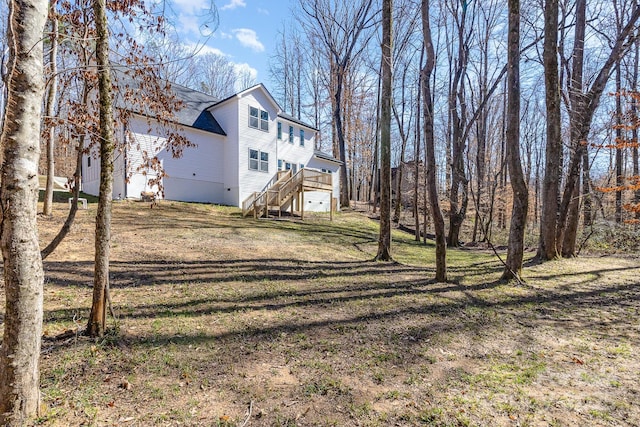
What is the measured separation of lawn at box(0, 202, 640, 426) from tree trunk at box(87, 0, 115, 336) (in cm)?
34

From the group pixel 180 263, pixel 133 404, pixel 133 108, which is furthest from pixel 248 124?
pixel 133 404

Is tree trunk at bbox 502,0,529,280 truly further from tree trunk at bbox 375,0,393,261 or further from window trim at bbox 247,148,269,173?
window trim at bbox 247,148,269,173

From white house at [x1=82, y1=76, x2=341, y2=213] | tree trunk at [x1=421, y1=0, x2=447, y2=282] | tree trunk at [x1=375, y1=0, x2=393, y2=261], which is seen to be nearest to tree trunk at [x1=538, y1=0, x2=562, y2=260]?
tree trunk at [x1=421, y1=0, x2=447, y2=282]

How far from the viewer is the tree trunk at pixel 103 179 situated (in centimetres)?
336

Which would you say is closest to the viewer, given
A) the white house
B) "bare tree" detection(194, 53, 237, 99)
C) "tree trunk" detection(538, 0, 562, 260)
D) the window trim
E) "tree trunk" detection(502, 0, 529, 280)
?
"tree trunk" detection(502, 0, 529, 280)

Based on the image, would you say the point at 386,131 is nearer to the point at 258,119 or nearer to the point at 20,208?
the point at 20,208

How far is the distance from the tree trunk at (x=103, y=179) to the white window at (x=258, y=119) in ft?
51.0

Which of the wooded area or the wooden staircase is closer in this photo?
the wooded area

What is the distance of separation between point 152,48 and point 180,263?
4.45 m

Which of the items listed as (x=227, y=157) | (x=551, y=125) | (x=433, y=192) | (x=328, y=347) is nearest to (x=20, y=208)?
(x=328, y=347)

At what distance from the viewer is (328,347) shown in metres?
3.72

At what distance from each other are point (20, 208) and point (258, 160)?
1711 cm

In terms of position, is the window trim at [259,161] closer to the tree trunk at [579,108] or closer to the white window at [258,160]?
the white window at [258,160]

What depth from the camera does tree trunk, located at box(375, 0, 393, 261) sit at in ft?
27.0
